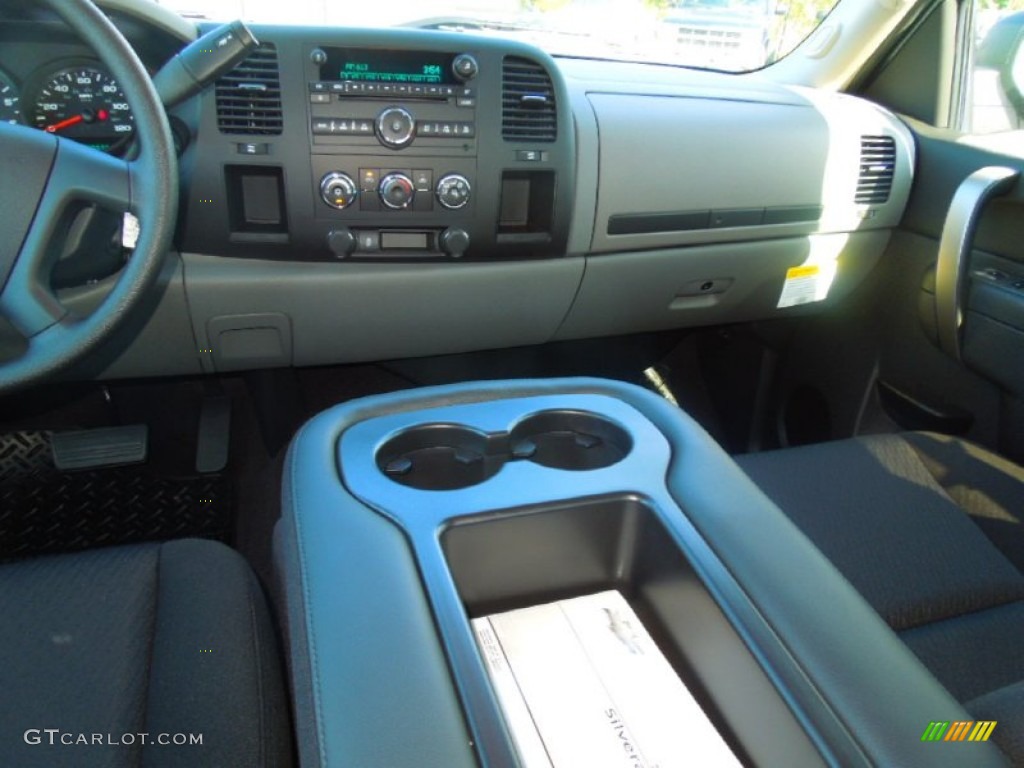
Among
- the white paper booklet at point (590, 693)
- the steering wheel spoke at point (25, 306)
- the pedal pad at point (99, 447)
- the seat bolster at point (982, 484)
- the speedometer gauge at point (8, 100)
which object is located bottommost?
the pedal pad at point (99, 447)

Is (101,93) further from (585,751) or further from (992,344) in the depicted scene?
(992,344)

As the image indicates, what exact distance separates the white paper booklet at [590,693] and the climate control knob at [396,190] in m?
0.92

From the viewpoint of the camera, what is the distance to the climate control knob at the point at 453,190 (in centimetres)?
144

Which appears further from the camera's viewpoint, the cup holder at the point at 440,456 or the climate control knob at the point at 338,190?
the climate control knob at the point at 338,190

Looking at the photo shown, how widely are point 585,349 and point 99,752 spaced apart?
1604 millimetres

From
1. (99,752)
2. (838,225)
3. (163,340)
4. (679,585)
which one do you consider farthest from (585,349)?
(99,752)

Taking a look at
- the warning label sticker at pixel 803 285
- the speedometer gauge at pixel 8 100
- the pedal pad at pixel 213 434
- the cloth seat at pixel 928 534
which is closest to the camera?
the cloth seat at pixel 928 534

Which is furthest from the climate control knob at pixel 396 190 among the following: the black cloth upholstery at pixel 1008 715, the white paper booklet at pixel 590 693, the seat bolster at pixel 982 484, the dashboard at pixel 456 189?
the black cloth upholstery at pixel 1008 715

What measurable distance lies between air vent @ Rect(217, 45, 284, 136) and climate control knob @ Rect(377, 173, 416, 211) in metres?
0.20

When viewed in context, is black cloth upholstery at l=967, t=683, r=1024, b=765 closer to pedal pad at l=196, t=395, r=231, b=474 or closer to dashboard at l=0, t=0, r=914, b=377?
dashboard at l=0, t=0, r=914, b=377

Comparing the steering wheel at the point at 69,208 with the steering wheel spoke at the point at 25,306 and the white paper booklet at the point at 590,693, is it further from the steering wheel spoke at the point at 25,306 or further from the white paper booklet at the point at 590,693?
the white paper booklet at the point at 590,693

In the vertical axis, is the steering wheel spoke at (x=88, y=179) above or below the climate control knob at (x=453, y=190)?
above

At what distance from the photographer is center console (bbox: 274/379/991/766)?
0.55m

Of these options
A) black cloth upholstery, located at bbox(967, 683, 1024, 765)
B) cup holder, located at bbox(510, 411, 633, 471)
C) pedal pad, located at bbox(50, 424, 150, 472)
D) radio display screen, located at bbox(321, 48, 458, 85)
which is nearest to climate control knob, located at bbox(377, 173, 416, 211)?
radio display screen, located at bbox(321, 48, 458, 85)
